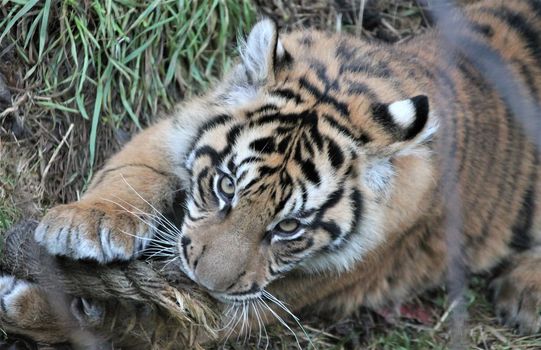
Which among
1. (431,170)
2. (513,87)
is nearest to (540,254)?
(513,87)

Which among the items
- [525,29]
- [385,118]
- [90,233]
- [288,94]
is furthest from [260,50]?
[525,29]

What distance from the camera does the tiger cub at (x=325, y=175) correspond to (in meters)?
3.23

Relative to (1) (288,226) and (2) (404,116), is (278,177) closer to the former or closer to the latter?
(1) (288,226)

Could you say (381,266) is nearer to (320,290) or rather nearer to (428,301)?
(320,290)

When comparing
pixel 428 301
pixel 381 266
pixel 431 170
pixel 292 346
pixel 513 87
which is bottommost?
pixel 292 346

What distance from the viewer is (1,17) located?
4.39 m

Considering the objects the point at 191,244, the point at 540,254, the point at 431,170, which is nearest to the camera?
the point at 191,244

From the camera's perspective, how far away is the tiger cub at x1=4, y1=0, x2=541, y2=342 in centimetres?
323

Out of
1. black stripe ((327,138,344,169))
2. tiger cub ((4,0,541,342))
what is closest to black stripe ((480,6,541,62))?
tiger cub ((4,0,541,342))

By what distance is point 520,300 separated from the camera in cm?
435

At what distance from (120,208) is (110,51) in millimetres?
1297

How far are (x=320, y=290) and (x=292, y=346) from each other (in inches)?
18.7

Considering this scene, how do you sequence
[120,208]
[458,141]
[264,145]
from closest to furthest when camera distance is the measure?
1. [264,145]
2. [120,208]
3. [458,141]

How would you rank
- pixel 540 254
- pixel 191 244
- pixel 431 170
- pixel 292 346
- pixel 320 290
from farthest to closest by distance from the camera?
pixel 540 254, pixel 292 346, pixel 320 290, pixel 431 170, pixel 191 244
